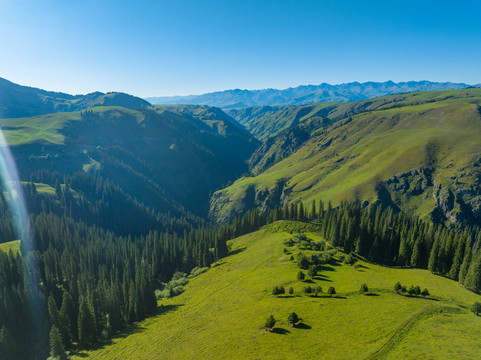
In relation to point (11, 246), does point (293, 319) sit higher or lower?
higher

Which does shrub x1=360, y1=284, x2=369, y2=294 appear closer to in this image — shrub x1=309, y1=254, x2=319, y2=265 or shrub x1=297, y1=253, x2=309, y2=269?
shrub x1=309, y1=254, x2=319, y2=265

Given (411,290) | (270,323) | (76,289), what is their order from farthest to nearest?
(76,289) → (411,290) → (270,323)

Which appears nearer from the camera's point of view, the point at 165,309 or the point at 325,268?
the point at 325,268

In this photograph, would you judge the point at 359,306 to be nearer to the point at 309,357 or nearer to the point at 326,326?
the point at 326,326

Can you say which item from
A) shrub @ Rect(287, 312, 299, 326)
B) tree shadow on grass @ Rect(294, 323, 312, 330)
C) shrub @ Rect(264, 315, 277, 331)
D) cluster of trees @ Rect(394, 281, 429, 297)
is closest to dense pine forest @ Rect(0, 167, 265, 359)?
shrub @ Rect(264, 315, 277, 331)

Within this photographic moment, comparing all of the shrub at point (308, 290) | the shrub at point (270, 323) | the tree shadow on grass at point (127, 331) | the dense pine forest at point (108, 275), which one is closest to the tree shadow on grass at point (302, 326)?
the shrub at point (270, 323)

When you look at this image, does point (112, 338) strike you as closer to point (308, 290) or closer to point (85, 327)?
point (85, 327)

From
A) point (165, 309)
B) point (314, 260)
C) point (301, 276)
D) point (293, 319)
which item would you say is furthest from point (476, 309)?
point (165, 309)

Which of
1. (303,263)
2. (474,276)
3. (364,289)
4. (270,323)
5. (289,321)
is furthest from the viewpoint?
(303,263)

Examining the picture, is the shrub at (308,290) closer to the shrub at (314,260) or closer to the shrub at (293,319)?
the shrub at (293,319)
